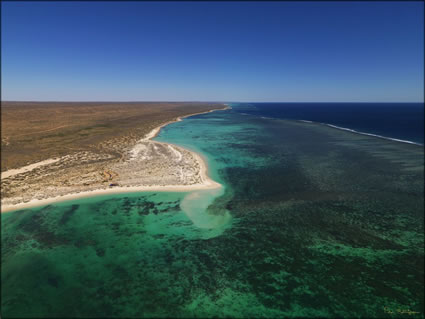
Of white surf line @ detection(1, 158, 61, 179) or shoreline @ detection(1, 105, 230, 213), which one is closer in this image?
shoreline @ detection(1, 105, 230, 213)

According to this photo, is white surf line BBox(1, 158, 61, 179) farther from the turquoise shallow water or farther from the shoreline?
the turquoise shallow water

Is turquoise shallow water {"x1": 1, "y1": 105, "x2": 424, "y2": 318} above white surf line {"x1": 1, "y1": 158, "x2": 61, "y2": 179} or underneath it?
underneath

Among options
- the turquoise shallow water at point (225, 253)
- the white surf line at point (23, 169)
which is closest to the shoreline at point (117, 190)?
the turquoise shallow water at point (225, 253)

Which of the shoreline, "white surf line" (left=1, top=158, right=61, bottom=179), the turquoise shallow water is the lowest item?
the turquoise shallow water

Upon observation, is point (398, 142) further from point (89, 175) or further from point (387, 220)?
point (89, 175)

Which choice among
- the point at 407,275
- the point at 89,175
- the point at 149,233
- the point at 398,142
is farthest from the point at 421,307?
the point at 398,142

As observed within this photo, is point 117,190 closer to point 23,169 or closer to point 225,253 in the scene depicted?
point 23,169

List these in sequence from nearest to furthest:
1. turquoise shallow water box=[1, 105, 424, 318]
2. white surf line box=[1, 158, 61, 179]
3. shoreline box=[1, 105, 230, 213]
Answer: turquoise shallow water box=[1, 105, 424, 318] → shoreline box=[1, 105, 230, 213] → white surf line box=[1, 158, 61, 179]

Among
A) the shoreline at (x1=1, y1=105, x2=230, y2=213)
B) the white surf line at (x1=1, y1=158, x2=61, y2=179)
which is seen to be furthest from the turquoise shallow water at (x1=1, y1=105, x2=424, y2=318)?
the white surf line at (x1=1, y1=158, x2=61, y2=179)

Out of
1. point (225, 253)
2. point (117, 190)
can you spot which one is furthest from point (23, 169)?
point (225, 253)
